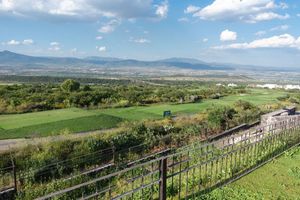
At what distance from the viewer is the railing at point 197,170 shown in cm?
498

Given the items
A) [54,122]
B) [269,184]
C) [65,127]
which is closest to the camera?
[269,184]

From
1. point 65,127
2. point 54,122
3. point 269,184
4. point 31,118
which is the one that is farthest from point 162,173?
point 31,118

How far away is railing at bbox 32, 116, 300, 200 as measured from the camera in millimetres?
4977

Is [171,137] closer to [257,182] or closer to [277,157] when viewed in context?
[277,157]

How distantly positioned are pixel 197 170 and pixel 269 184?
6.26 ft

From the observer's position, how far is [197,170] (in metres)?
7.93

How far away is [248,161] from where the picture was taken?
7973mm

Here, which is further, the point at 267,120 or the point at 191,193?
the point at 267,120

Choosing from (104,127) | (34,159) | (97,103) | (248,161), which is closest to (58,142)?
(34,159)

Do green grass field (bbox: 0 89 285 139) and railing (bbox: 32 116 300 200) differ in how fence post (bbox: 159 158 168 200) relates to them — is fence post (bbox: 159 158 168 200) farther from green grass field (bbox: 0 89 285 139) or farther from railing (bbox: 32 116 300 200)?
green grass field (bbox: 0 89 285 139)

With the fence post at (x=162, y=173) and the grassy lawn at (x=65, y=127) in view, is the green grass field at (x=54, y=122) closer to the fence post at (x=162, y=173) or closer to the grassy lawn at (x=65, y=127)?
the grassy lawn at (x=65, y=127)

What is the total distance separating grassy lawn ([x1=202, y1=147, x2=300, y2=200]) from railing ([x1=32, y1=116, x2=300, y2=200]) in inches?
9.6

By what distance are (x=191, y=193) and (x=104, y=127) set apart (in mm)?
16263

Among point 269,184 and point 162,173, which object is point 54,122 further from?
point 162,173
